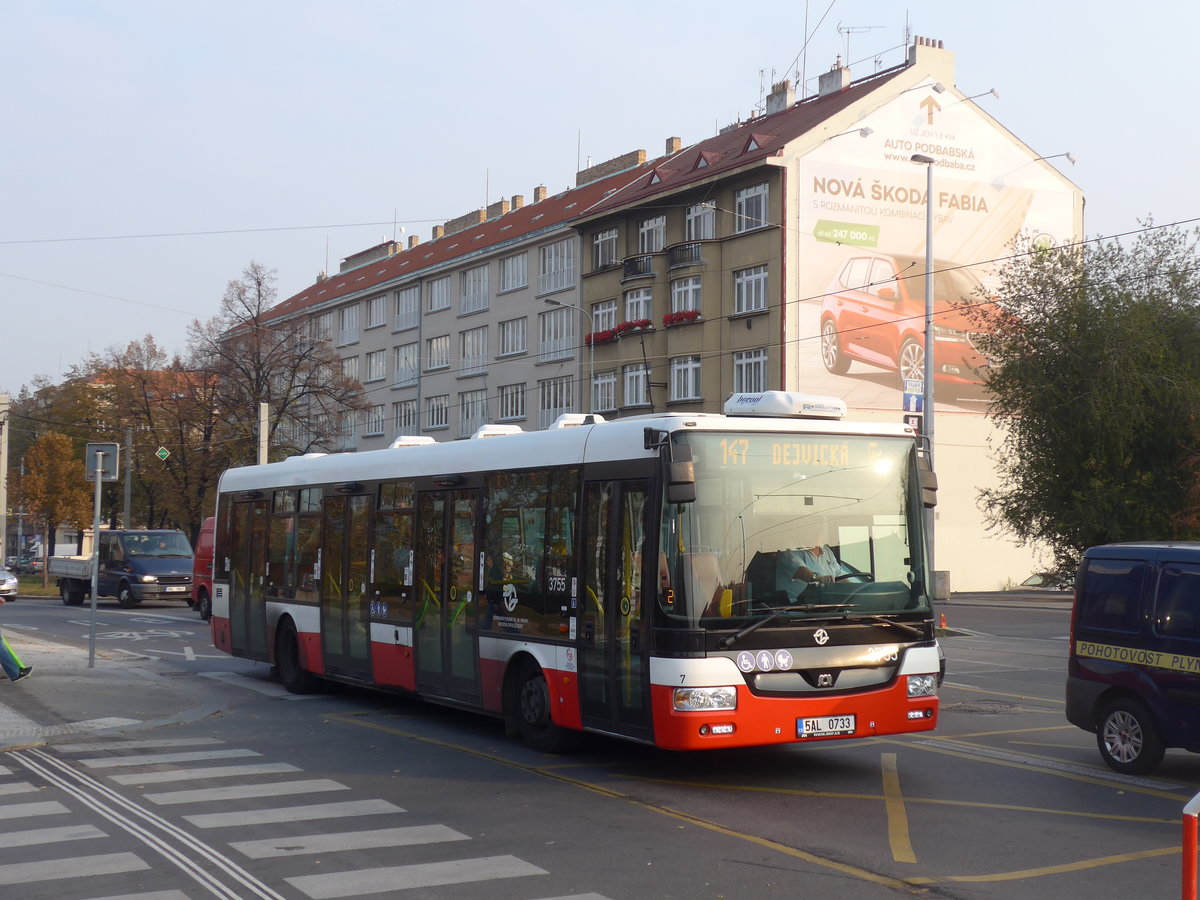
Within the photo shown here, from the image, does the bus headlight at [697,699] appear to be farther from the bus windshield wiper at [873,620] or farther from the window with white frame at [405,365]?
the window with white frame at [405,365]

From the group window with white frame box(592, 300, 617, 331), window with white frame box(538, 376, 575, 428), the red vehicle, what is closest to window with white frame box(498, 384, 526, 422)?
window with white frame box(538, 376, 575, 428)

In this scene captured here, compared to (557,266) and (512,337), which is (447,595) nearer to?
(557,266)

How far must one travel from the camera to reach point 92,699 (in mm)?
15672

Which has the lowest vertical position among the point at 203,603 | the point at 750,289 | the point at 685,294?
the point at 203,603

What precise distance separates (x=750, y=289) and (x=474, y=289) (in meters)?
22.6

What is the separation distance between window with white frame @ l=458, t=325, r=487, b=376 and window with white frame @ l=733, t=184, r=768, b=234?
1996 cm

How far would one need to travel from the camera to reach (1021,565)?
168 ft

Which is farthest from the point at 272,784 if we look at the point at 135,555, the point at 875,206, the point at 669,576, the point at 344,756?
the point at 875,206

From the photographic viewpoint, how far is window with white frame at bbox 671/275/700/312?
49.3m

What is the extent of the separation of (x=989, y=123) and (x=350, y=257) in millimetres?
51357

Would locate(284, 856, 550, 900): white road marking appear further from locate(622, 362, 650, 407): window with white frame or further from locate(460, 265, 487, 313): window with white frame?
locate(460, 265, 487, 313): window with white frame

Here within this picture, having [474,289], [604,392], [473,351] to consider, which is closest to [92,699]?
[604,392]

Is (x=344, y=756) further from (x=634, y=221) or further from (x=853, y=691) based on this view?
(x=634, y=221)

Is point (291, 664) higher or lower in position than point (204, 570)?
lower
